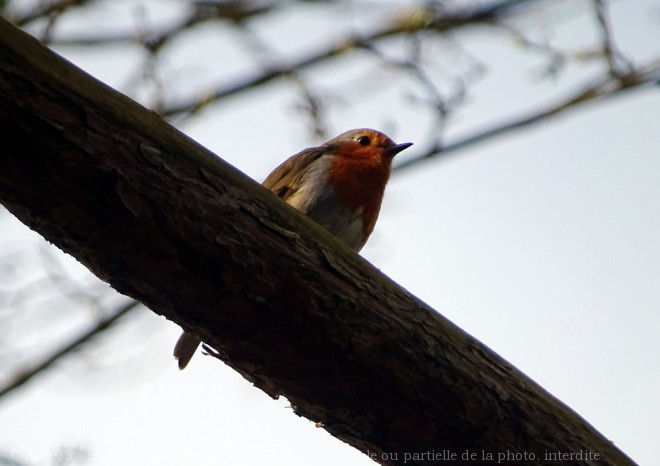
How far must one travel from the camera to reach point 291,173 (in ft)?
16.4

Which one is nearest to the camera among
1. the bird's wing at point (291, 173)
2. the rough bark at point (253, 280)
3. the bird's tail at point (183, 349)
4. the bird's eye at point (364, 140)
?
the rough bark at point (253, 280)

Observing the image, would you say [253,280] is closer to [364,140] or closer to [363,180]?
[363,180]

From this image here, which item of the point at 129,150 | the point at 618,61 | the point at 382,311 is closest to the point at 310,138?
the point at 618,61

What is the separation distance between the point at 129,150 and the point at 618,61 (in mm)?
3516

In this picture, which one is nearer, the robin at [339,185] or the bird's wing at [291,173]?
the robin at [339,185]

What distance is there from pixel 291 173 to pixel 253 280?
253 cm

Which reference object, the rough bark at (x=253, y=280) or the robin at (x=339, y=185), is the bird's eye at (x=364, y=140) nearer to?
the robin at (x=339, y=185)

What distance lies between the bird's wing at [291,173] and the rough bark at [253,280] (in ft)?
6.99

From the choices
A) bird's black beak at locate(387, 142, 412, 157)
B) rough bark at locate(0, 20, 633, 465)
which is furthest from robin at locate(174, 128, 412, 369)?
rough bark at locate(0, 20, 633, 465)

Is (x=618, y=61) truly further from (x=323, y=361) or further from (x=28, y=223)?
(x=28, y=223)

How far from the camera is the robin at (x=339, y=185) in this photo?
184 inches

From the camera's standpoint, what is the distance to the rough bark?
2236mm

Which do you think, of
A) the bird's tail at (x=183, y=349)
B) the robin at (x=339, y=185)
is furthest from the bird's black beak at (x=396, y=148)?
the bird's tail at (x=183, y=349)

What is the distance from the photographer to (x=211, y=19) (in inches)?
222
